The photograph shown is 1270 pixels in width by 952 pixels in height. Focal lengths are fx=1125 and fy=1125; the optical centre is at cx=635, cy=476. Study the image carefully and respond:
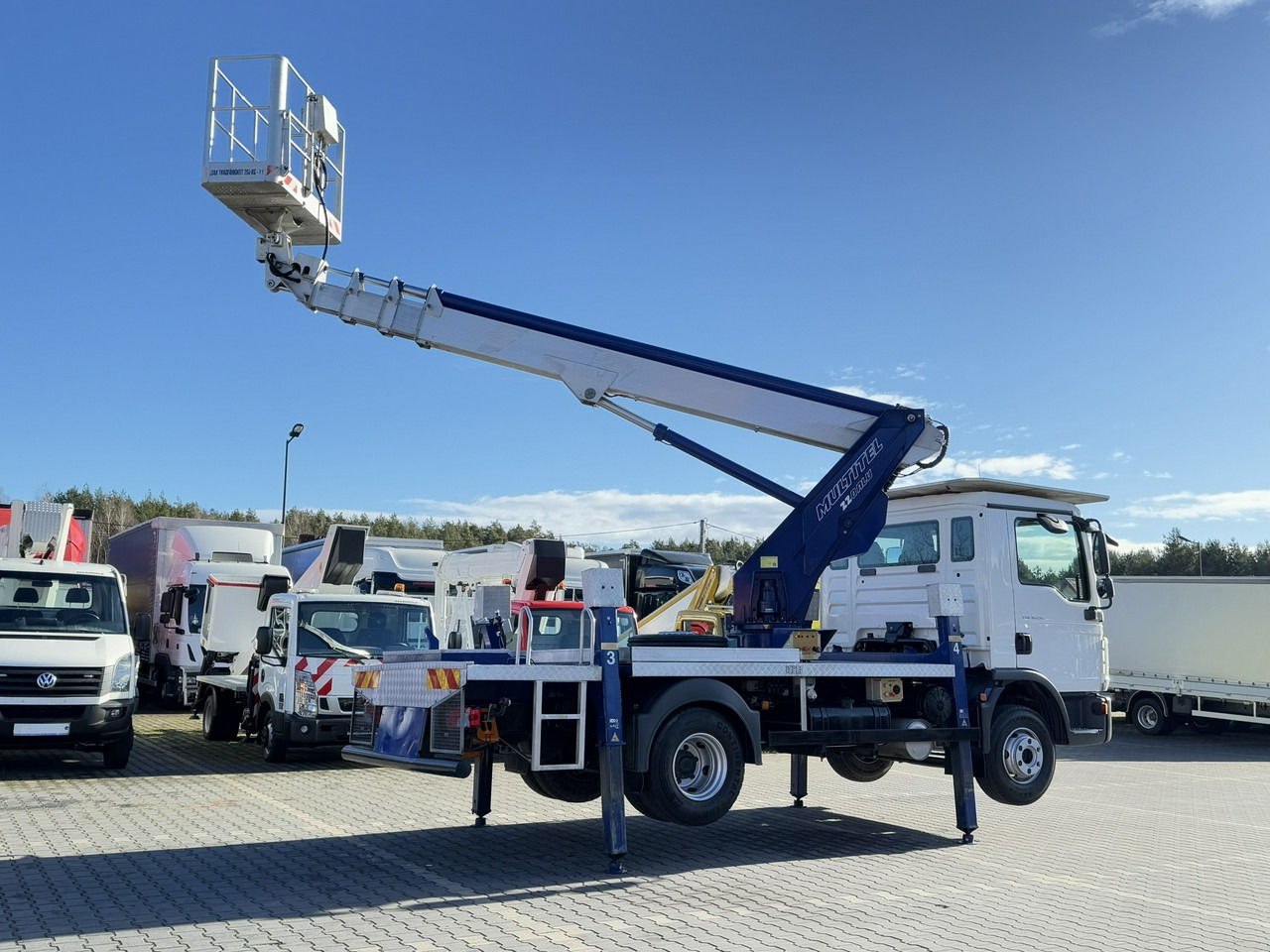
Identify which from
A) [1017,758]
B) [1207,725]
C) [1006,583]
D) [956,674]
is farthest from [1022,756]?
[1207,725]

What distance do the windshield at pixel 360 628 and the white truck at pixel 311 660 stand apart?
1cm


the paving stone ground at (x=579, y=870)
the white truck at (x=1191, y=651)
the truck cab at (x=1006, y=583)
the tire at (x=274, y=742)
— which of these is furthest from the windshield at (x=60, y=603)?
the white truck at (x=1191, y=651)

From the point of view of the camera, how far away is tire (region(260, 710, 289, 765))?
1367 centimetres

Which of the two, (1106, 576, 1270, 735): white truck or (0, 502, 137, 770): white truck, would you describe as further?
(1106, 576, 1270, 735): white truck

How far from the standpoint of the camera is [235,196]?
9469mm

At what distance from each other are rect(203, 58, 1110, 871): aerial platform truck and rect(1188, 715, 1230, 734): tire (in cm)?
1423

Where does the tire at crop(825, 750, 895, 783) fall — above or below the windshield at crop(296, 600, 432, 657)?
below

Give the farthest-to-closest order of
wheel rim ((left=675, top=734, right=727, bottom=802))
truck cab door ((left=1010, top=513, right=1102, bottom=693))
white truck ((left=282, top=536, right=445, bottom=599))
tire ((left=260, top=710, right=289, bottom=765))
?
white truck ((left=282, top=536, right=445, bottom=599))
tire ((left=260, top=710, right=289, bottom=765))
truck cab door ((left=1010, top=513, right=1102, bottom=693))
wheel rim ((left=675, top=734, right=727, bottom=802))

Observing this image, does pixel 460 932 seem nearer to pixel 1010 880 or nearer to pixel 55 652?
pixel 1010 880

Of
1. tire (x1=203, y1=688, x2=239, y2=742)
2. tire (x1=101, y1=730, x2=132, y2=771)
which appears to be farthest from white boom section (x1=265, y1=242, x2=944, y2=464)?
tire (x1=203, y1=688, x2=239, y2=742)

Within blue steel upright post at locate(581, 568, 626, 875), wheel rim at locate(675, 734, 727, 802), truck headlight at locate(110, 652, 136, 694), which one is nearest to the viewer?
blue steel upright post at locate(581, 568, 626, 875)

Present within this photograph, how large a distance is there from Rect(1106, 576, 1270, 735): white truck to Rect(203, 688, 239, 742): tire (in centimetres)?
1642

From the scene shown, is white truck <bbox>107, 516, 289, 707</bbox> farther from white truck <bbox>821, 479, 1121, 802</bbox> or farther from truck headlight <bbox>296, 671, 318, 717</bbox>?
white truck <bbox>821, 479, 1121, 802</bbox>

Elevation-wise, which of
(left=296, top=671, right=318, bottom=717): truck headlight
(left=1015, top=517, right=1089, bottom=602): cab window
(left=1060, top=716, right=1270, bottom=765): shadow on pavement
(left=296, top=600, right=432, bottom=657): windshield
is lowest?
(left=1060, top=716, right=1270, bottom=765): shadow on pavement
